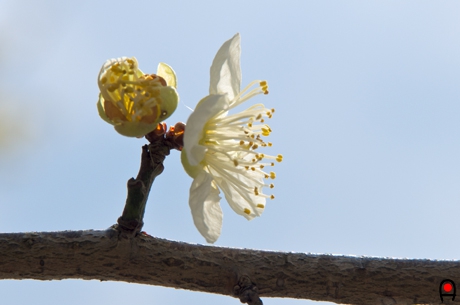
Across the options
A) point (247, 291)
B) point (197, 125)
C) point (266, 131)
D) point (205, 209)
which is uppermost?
point (266, 131)

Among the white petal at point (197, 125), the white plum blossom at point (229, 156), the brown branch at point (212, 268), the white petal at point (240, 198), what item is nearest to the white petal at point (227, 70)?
the white plum blossom at point (229, 156)

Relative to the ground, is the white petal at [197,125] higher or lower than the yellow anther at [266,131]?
lower

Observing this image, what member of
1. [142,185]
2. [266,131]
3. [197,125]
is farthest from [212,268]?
[266,131]

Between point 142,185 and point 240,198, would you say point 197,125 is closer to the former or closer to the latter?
point 142,185

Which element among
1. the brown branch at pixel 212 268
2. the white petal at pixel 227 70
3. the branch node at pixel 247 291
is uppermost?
the white petal at pixel 227 70

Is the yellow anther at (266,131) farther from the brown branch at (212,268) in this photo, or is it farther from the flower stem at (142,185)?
the brown branch at (212,268)

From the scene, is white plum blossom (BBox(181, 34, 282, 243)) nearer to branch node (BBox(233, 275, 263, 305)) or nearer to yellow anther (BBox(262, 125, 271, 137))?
yellow anther (BBox(262, 125, 271, 137))
